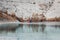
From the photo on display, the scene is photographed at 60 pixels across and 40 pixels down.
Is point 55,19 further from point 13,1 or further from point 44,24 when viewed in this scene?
point 13,1

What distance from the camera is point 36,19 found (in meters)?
7.76

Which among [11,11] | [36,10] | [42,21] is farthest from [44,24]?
[11,11]

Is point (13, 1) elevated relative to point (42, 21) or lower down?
elevated

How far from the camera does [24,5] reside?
7.82m

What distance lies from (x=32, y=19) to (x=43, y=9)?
61cm

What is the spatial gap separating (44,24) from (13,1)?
1564 mm

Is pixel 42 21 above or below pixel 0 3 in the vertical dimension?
below

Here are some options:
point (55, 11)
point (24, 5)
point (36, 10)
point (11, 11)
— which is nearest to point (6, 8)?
point (11, 11)

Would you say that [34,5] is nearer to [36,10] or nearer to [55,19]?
[36,10]

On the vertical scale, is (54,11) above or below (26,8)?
below

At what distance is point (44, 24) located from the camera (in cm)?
784

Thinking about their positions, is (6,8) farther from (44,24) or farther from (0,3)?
(44,24)

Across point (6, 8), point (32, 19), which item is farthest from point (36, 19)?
point (6, 8)

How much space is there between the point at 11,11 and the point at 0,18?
0.52 meters
